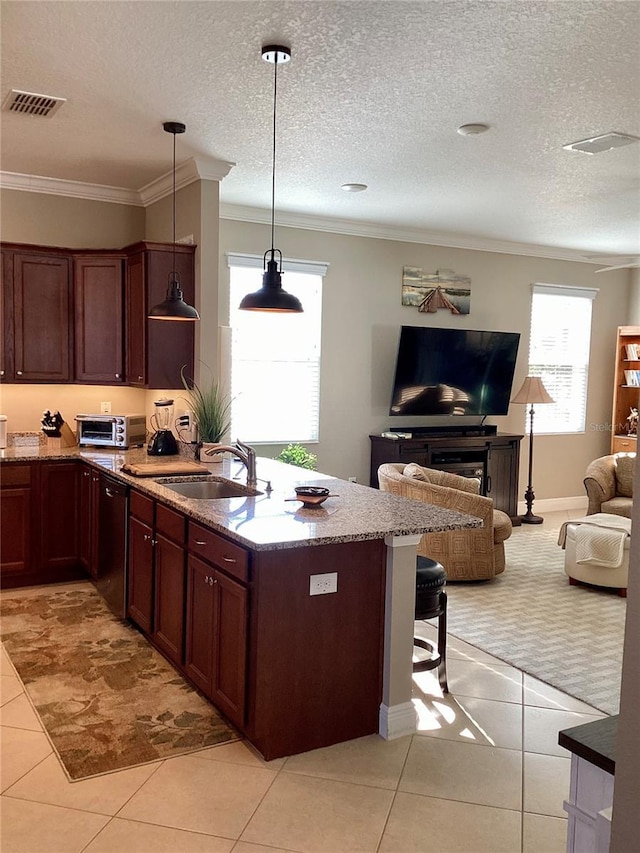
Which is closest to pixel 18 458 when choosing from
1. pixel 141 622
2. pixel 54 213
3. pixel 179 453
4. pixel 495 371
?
pixel 179 453

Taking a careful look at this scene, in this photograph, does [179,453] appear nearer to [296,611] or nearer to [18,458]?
[18,458]

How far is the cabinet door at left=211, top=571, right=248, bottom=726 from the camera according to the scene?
2941mm

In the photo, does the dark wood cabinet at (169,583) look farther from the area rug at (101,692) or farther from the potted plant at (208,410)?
the potted plant at (208,410)

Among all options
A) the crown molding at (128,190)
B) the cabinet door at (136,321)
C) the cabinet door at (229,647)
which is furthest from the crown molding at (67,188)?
the cabinet door at (229,647)

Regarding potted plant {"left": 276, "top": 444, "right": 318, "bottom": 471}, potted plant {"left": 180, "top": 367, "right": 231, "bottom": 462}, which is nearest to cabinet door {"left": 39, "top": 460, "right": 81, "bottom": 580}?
potted plant {"left": 180, "top": 367, "right": 231, "bottom": 462}

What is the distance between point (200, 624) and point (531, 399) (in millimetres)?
5284

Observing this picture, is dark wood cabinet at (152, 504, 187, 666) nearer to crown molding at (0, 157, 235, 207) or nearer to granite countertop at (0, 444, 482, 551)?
granite countertop at (0, 444, 482, 551)

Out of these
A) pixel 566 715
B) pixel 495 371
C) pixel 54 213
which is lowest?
pixel 566 715

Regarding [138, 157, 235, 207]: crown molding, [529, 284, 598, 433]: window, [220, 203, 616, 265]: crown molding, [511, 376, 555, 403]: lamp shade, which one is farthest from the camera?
[529, 284, 598, 433]: window

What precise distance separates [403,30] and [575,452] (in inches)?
264

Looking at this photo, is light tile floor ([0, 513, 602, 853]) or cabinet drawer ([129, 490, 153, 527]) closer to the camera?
light tile floor ([0, 513, 602, 853])

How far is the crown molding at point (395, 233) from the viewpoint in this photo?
21.7 feet

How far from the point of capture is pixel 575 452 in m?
8.84

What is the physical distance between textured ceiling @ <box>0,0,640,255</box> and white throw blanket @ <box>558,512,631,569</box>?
2.50 m
